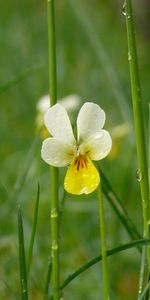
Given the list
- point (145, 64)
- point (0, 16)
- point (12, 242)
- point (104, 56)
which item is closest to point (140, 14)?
point (145, 64)

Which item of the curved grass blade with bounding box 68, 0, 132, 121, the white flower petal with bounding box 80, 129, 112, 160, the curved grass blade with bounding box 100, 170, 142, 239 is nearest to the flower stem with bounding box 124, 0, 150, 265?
the white flower petal with bounding box 80, 129, 112, 160

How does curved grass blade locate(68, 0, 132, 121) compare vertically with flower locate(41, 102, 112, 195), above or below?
below

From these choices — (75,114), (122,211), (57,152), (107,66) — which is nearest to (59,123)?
(57,152)

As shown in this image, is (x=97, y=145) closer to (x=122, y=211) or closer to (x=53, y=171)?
(x=53, y=171)

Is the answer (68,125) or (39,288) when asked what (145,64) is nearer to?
(39,288)

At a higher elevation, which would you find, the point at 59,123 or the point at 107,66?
the point at 59,123

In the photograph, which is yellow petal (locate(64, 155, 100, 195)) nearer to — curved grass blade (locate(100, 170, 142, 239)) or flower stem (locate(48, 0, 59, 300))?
flower stem (locate(48, 0, 59, 300))

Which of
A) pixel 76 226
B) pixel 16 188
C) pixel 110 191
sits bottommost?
pixel 76 226
